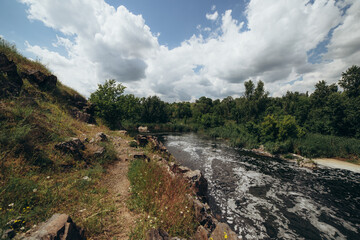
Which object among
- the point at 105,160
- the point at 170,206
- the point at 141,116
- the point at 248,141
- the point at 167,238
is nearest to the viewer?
the point at 167,238

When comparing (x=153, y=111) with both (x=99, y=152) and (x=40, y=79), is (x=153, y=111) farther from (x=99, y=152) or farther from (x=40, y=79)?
(x=99, y=152)

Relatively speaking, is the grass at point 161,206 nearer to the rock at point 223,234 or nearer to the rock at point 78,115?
the rock at point 223,234

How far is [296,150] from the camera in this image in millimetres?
20562

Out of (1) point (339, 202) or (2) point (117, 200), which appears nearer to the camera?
(2) point (117, 200)

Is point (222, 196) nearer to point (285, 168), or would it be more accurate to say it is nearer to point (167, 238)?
point (167, 238)

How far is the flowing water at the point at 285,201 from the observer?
6645 mm

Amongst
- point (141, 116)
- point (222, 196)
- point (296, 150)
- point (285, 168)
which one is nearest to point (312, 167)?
point (285, 168)

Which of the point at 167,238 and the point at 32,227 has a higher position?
the point at 32,227

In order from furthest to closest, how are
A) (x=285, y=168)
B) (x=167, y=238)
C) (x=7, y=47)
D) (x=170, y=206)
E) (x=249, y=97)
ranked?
(x=249, y=97) → (x=285, y=168) → (x=7, y=47) → (x=170, y=206) → (x=167, y=238)

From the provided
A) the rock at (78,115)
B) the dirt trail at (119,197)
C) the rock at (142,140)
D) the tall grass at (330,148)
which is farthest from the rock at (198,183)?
the tall grass at (330,148)

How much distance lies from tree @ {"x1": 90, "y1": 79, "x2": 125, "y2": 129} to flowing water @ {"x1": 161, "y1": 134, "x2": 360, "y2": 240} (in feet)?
45.0

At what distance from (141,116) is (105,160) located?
47013 millimetres

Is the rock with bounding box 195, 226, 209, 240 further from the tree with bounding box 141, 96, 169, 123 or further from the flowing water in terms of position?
the tree with bounding box 141, 96, 169, 123

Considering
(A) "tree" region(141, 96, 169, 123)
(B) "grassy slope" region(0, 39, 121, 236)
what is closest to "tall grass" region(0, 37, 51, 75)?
(B) "grassy slope" region(0, 39, 121, 236)
